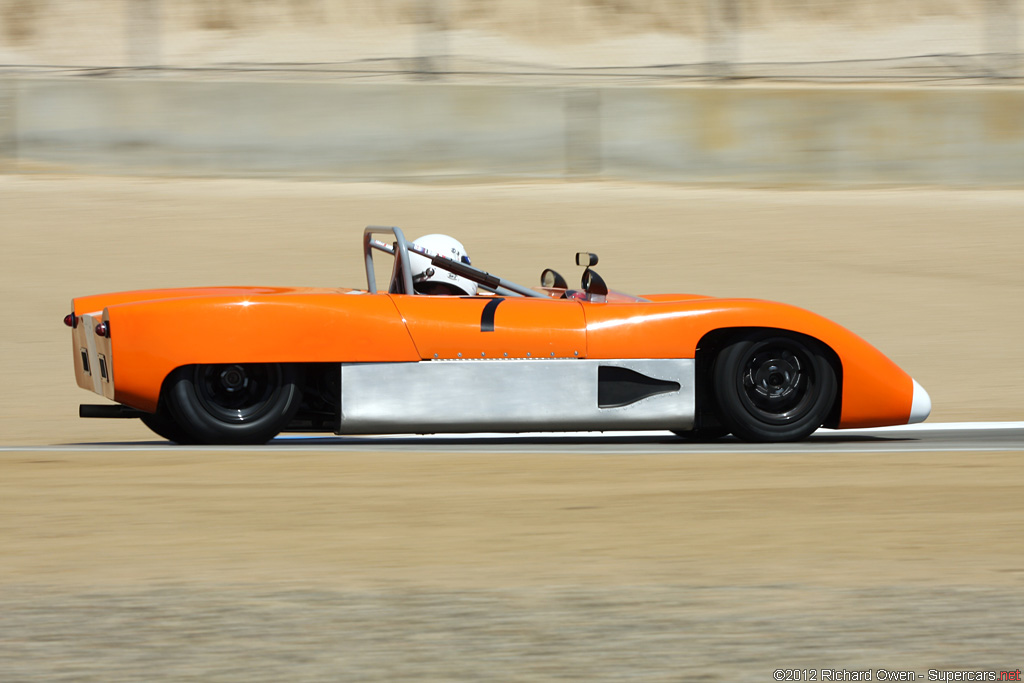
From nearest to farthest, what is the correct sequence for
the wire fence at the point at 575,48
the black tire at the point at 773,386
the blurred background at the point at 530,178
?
1. the black tire at the point at 773,386
2. the blurred background at the point at 530,178
3. the wire fence at the point at 575,48

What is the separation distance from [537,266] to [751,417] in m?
6.69

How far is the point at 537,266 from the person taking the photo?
13.7 m

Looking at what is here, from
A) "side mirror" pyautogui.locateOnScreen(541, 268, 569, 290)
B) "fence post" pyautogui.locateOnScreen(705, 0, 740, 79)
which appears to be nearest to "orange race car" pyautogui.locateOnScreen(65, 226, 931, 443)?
"side mirror" pyautogui.locateOnScreen(541, 268, 569, 290)

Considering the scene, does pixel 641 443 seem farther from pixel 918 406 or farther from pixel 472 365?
pixel 918 406

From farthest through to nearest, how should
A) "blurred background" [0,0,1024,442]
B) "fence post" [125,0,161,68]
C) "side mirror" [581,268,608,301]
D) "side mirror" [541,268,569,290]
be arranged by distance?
"fence post" [125,0,161,68] < "blurred background" [0,0,1024,442] < "side mirror" [541,268,569,290] < "side mirror" [581,268,608,301]

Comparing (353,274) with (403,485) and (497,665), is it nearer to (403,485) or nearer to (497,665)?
(403,485)

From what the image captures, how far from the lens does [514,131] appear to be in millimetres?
15516

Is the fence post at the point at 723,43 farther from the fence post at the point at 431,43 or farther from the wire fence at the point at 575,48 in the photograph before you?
the wire fence at the point at 575,48

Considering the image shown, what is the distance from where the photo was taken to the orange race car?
679 centimetres

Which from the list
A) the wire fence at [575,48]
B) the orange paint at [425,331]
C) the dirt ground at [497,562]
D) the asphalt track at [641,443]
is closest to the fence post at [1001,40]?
the wire fence at [575,48]

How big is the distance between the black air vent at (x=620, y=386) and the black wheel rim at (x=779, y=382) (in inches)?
19.8

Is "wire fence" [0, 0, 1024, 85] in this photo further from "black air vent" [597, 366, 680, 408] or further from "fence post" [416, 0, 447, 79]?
"black air vent" [597, 366, 680, 408]

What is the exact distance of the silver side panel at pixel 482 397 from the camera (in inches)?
271

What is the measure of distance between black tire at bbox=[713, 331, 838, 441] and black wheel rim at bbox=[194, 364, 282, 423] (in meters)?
2.13
